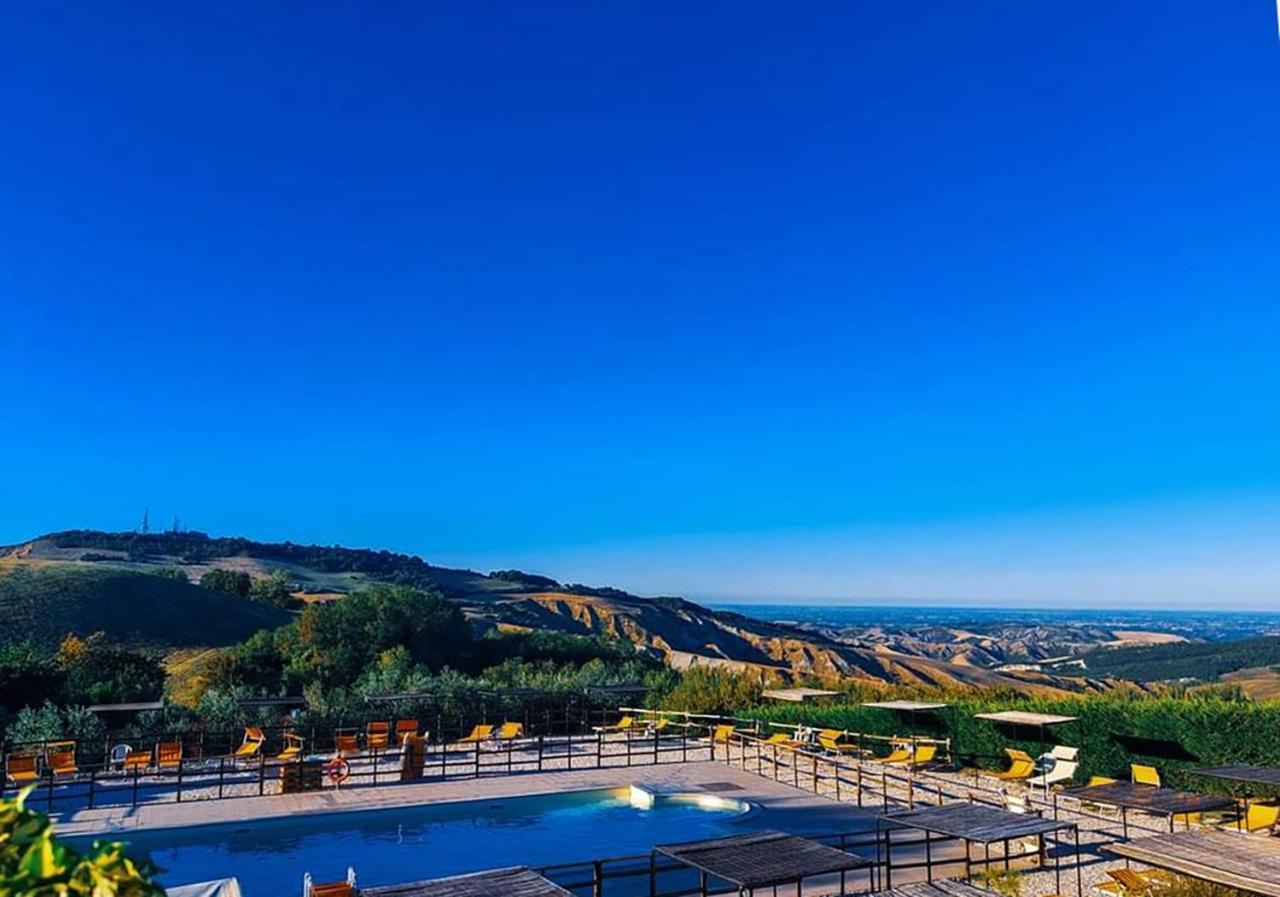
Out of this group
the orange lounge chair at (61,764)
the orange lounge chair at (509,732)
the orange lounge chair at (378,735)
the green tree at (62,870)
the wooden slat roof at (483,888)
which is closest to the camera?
the green tree at (62,870)

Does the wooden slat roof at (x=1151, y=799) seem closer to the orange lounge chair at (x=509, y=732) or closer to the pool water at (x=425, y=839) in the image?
the pool water at (x=425, y=839)

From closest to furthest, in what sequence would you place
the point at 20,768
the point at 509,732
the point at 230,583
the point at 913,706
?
the point at 20,768 → the point at 913,706 → the point at 509,732 → the point at 230,583

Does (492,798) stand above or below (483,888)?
below

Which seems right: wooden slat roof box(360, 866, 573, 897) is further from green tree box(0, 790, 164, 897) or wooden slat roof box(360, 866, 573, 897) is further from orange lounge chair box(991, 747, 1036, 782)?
orange lounge chair box(991, 747, 1036, 782)

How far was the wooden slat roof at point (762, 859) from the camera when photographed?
8.71 m

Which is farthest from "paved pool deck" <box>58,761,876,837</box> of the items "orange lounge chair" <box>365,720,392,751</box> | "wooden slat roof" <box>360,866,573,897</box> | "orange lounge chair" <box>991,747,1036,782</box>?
"wooden slat roof" <box>360,866,573,897</box>

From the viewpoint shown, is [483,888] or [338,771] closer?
[483,888]

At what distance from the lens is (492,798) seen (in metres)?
16.9

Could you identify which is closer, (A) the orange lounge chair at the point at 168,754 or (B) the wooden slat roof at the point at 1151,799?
(B) the wooden slat roof at the point at 1151,799

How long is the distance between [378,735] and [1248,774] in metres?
15.7

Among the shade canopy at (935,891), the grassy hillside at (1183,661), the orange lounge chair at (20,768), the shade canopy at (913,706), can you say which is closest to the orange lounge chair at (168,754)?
the orange lounge chair at (20,768)

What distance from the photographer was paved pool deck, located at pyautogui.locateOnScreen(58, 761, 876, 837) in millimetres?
14750

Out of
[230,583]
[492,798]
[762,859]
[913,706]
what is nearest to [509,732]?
[492,798]

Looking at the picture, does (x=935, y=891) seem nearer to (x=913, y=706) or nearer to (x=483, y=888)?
(x=483, y=888)
